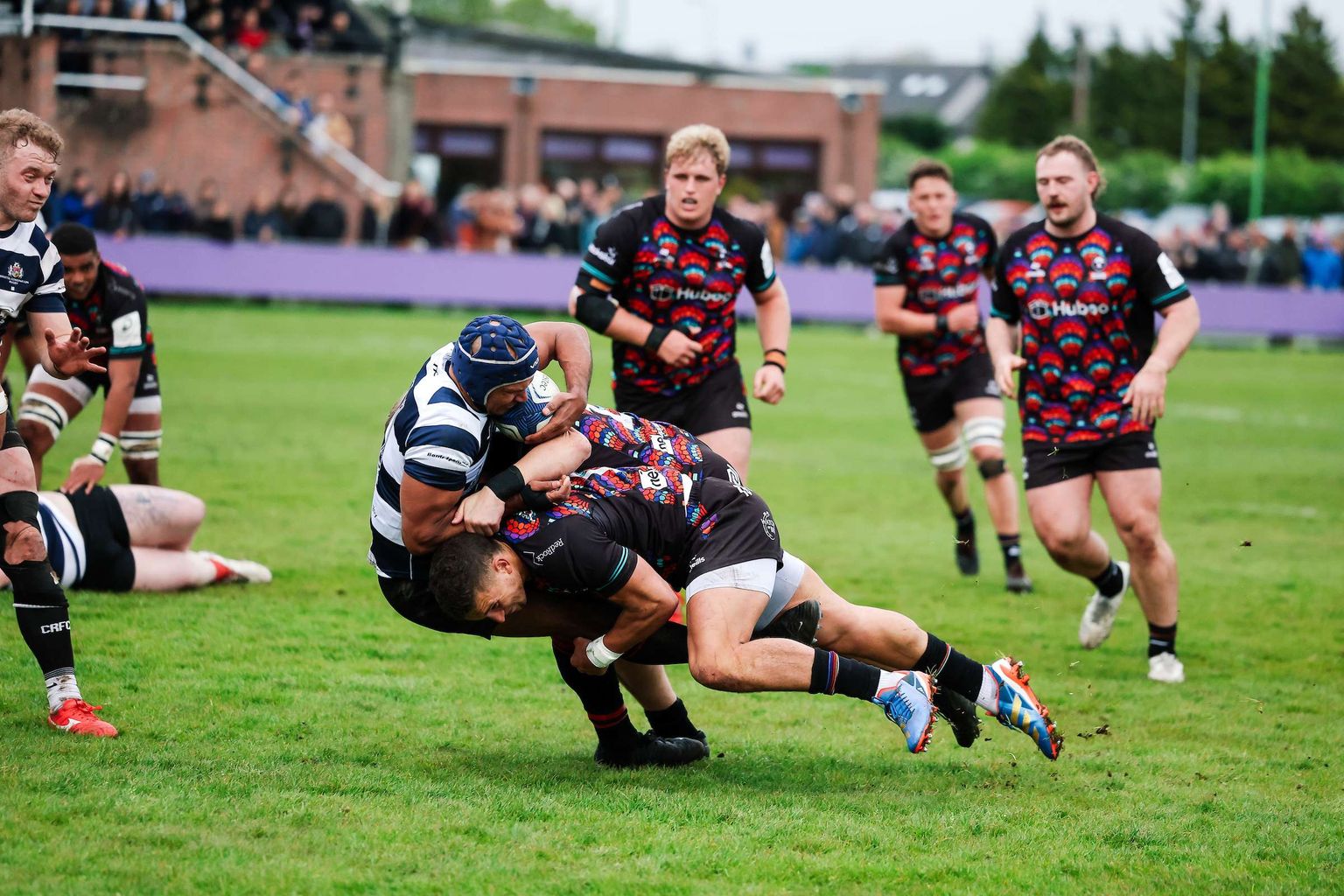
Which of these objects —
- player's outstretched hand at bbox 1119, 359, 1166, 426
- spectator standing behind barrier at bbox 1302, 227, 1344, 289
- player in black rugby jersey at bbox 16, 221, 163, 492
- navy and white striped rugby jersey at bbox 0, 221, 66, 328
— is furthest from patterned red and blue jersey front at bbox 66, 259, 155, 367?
spectator standing behind barrier at bbox 1302, 227, 1344, 289

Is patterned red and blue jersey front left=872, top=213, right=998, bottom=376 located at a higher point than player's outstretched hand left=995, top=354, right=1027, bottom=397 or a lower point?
higher

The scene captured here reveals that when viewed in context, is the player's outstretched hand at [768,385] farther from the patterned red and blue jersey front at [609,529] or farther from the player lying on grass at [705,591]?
the patterned red and blue jersey front at [609,529]

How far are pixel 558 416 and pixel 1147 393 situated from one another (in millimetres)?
2997

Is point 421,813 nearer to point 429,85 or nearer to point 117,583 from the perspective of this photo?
point 117,583

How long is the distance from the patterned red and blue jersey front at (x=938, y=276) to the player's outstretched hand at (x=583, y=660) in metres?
4.91

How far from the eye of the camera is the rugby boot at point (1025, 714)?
5.81 metres

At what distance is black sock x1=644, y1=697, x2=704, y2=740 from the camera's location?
6.19 metres

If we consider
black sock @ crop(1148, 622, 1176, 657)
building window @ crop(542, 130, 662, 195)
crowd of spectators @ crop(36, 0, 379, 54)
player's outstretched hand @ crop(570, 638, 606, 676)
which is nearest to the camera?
player's outstretched hand @ crop(570, 638, 606, 676)

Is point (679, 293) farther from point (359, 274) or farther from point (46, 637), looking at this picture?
point (359, 274)

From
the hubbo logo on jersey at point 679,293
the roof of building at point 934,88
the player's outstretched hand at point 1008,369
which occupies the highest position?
the roof of building at point 934,88

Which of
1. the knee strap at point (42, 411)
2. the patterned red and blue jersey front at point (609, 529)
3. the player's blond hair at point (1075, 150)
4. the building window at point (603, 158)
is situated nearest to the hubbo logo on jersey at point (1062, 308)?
the player's blond hair at point (1075, 150)

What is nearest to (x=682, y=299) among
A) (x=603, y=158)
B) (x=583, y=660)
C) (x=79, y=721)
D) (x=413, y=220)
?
(x=583, y=660)

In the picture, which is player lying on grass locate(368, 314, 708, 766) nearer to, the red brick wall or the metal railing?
the metal railing

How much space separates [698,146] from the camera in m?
7.74
